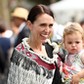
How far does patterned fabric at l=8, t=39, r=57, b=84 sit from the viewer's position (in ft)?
18.3

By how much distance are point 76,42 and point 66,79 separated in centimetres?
43

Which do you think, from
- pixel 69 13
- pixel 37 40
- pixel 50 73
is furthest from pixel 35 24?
pixel 69 13

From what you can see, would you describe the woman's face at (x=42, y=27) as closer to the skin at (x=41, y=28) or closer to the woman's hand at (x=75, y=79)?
the skin at (x=41, y=28)

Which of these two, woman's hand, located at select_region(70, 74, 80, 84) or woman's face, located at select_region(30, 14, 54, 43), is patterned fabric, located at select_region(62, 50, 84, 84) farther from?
woman's face, located at select_region(30, 14, 54, 43)

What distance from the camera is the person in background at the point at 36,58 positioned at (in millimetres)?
5586

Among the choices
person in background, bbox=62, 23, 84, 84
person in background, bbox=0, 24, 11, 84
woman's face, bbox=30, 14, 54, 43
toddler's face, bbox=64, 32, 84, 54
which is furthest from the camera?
person in background, bbox=0, 24, 11, 84

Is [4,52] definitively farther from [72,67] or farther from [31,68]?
[31,68]

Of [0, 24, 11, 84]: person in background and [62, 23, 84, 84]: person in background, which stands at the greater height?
[62, 23, 84, 84]: person in background

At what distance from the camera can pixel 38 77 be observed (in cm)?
558

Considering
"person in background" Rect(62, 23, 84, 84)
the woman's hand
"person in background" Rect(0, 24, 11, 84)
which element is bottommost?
"person in background" Rect(0, 24, 11, 84)

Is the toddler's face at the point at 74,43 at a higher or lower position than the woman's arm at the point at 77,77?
higher

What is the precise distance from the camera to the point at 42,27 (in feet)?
18.3

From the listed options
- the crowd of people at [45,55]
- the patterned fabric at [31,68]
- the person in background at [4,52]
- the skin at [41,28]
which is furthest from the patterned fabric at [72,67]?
the person in background at [4,52]

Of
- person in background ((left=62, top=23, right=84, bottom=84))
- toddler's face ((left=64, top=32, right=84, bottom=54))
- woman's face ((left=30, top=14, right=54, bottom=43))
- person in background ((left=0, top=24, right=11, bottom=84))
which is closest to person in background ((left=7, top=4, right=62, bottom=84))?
woman's face ((left=30, top=14, right=54, bottom=43))
